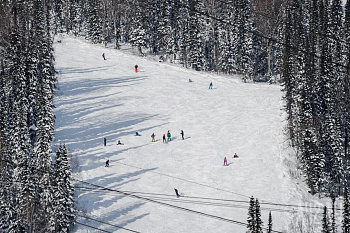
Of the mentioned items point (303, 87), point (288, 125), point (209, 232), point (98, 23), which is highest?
point (98, 23)

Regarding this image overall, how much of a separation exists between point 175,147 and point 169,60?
44.4m

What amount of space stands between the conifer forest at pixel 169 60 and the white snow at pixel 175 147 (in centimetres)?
279

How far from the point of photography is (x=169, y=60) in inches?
3627

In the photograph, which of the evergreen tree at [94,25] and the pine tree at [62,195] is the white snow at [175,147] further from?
the evergreen tree at [94,25]

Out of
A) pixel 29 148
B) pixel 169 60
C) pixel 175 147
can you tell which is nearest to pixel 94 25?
pixel 169 60

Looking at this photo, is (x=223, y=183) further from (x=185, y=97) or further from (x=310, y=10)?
(x=310, y=10)

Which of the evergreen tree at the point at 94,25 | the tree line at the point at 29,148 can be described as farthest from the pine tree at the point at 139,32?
the tree line at the point at 29,148

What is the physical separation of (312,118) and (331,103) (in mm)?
7223

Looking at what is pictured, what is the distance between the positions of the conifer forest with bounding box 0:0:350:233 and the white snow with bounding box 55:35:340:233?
2792mm

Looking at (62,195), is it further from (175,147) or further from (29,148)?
(175,147)

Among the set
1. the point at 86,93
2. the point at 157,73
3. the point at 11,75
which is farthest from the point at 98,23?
the point at 11,75

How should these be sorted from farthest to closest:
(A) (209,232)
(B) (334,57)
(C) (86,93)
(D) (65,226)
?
(B) (334,57), (C) (86,93), (A) (209,232), (D) (65,226)

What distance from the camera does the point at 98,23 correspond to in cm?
9312

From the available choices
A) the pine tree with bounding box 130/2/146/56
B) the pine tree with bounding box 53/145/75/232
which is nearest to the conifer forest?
the pine tree with bounding box 53/145/75/232
